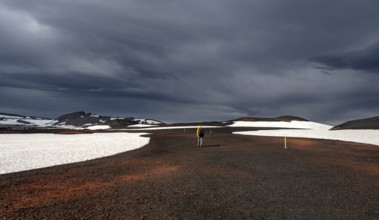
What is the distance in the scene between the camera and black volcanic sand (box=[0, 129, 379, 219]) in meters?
9.51

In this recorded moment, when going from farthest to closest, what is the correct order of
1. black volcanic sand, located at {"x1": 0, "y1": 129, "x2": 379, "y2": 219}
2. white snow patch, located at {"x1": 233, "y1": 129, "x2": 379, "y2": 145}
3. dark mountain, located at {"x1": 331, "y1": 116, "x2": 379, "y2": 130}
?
dark mountain, located at {"x1": 331, "y1": 116, "x2": 379, "y2": 130}, white snow patch, located at {"x1": 233, "y1": 129, "x2": 379, "y2": 145}, black volcanic sand, located at {"x1": 0, "y1": 129, "x2": 379, "y2": 219}

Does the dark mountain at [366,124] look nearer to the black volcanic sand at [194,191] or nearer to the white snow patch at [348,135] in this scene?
the white snow patch at [348,135]

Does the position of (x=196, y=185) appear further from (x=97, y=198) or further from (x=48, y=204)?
(x=48, y=204)

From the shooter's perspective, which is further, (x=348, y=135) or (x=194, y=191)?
(x=348, y=135)

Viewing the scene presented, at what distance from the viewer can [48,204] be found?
1034cm

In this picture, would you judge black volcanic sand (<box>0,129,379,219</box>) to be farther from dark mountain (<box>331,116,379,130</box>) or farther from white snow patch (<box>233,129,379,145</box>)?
dark mountain (<box>331,116,379,130</box>)

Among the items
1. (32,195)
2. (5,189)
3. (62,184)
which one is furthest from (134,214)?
(5,189)

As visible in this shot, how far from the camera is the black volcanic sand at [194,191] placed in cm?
951

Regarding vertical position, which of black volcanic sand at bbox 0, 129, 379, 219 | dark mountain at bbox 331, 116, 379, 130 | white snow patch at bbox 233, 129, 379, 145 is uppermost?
dark mountain at bbox 331, 116, 379, 130

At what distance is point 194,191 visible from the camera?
1216cm

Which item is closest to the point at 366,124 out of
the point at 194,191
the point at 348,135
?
the point at 348,135

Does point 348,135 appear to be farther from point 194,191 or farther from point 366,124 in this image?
point 194,191

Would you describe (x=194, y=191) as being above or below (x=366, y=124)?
below

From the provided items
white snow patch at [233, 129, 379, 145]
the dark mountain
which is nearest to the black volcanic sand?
white snow patch at [233, 129, 379, 145]
